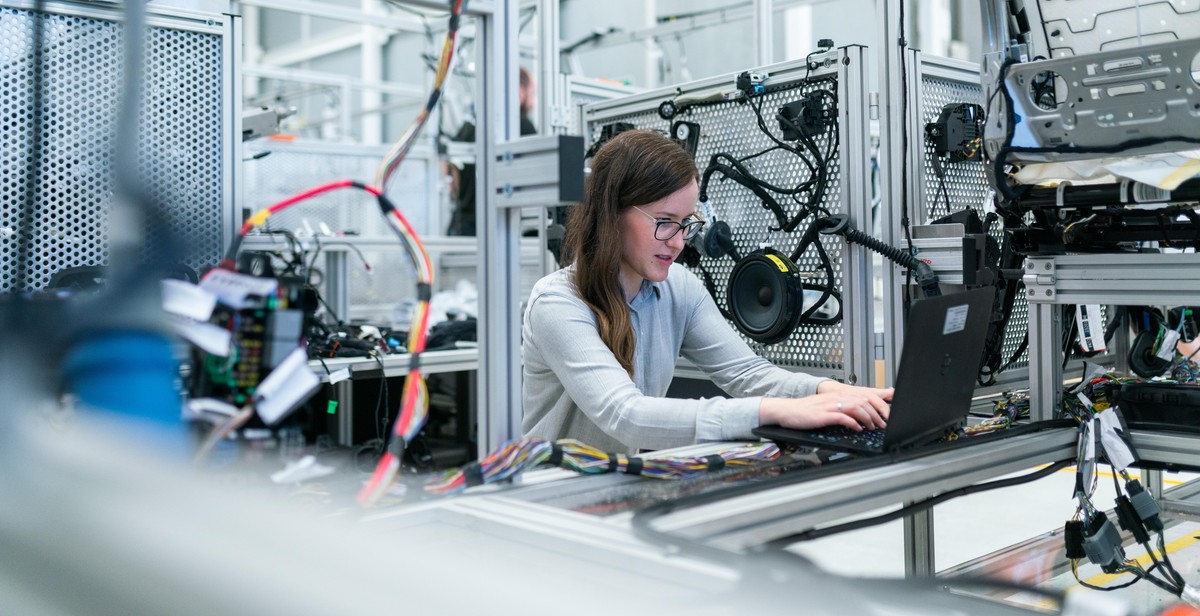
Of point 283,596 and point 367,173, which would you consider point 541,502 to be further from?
point 367,173

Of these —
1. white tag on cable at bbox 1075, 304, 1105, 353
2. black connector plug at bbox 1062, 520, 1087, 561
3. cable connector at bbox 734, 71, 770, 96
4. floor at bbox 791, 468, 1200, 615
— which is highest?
cable connector at bbox 734, 71, 770, 96

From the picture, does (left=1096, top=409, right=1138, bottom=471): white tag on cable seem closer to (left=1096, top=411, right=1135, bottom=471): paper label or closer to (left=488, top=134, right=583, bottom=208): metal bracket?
(left=1096, top=411, right=1135, bottom=471): paper label

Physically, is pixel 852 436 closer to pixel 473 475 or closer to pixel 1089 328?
pixel 473 475

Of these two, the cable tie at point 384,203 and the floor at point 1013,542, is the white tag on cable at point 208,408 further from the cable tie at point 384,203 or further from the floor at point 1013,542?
the floor at point 1013,542

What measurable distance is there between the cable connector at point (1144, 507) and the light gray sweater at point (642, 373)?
0.45 meters

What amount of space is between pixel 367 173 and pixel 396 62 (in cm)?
583

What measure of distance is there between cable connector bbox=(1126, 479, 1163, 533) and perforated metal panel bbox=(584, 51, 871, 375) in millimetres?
557

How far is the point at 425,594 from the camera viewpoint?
627 millimetres

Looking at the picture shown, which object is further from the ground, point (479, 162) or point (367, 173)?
point (367, 173)

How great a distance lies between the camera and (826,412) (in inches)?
48.7

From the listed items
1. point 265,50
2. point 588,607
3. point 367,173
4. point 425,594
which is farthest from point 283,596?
point 265,50

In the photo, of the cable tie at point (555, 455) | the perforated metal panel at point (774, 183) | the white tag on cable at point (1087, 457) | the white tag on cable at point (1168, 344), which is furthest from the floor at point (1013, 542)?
the cable tie at point (555, 455)

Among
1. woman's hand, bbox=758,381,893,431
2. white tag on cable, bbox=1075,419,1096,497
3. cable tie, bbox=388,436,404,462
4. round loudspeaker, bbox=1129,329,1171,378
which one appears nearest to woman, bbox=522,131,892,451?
woman's hand, bbox=758,381,893,431

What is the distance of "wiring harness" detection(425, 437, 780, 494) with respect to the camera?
0.97 metres
